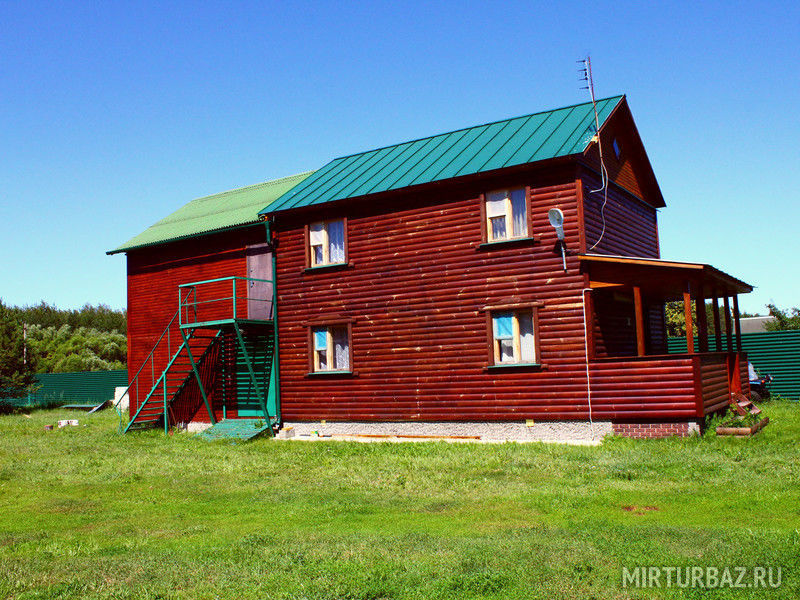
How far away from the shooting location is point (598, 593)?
5.90 metres

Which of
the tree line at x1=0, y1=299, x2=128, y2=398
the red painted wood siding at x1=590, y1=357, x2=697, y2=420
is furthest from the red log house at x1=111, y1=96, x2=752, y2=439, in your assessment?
the tree line at x1=0, y1=299, x2=128, y2=398

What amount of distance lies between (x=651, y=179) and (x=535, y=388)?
9.15 metres

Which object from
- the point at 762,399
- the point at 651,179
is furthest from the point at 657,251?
the point at 762,399

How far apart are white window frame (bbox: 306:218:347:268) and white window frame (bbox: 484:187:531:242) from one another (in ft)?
13.9

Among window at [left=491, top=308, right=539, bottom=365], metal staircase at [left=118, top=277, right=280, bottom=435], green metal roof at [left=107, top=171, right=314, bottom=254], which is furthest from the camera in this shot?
green metal roof at [left=107, top=171, right=314, bottom=254]

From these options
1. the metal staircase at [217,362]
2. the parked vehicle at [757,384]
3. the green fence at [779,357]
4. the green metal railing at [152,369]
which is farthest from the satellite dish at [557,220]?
the green metal railing at [152,369]

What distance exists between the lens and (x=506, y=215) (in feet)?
58.3

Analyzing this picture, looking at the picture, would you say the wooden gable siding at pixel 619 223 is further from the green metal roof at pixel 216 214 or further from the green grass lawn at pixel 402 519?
the green metal roof at pixel 216 214

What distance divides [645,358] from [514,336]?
3.07m

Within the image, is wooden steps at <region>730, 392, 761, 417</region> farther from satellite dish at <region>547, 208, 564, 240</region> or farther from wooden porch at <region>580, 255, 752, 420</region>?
satellite dish at <region>547, 208, 564, 240</region>

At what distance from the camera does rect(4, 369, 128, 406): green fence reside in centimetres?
4072

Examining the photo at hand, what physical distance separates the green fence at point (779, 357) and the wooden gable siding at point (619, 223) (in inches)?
186

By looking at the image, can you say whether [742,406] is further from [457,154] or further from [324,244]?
[324,244]

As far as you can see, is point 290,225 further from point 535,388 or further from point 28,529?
point 28,529
